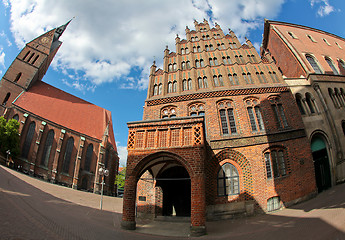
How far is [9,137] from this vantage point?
2692cm

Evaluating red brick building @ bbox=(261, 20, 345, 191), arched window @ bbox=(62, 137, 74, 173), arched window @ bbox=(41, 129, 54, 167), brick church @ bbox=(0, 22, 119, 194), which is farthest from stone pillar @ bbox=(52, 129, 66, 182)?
red brick building @ bbox=(261, 20, 345, 191)

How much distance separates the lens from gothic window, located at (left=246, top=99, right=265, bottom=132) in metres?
13.3

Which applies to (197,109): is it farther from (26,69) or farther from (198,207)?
(26,69)

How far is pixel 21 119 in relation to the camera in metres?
30.2

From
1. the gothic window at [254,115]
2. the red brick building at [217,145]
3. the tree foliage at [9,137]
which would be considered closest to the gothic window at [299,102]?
the red brick building at [217,145]

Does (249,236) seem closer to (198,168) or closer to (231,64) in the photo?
(198,168)

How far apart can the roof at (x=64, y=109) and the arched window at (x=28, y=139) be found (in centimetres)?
229

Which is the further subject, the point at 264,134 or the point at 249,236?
the point at 264,134

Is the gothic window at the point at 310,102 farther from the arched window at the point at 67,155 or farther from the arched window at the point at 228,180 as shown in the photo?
the arched window at the point at 67,155

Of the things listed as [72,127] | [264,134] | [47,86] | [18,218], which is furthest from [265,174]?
[47,86]

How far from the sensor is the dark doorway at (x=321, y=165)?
42.8 feet

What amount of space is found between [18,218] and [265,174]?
12.6 meters

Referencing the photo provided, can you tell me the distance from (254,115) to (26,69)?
45.2 m

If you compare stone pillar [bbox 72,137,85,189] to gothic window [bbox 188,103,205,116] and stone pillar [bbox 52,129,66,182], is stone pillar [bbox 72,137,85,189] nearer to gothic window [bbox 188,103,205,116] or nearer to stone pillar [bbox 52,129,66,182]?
stone pillar [bbox 52,129,66,182]
